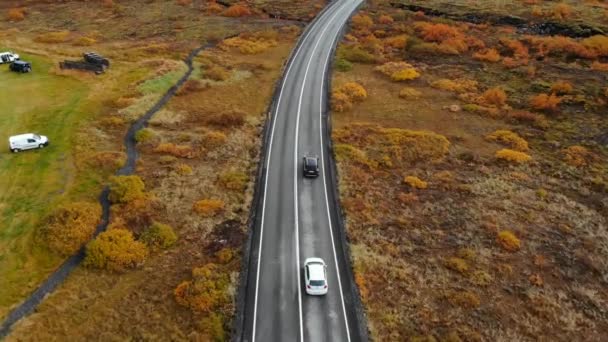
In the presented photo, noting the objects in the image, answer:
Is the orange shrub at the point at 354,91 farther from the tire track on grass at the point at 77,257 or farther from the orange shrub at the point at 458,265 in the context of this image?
the orange shrub at the point at 458,265

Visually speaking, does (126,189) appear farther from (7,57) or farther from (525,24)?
(525,24)

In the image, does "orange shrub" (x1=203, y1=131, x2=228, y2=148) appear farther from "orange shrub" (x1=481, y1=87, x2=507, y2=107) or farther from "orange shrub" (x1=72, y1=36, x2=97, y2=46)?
"orange shrub" (x1=72, y1=36, x2=97, y2=46)

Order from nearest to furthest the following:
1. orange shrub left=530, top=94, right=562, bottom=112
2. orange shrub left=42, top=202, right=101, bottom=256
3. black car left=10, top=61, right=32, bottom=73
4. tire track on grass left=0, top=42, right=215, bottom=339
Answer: tire track on grass left=0, top=42, right=215, bottom=339 → orange shrub left=42, top=202, right=101, bottom=256 → orange shrub left=530, top=94, right=562, bottom=112 → black car left=10, top=61, right=32, bottom=73

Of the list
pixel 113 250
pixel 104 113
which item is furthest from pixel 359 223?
pixel 104 113

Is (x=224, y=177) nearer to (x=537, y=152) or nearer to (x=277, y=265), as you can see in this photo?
(x=277, y=265)

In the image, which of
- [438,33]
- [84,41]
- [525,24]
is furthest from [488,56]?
[84,41]

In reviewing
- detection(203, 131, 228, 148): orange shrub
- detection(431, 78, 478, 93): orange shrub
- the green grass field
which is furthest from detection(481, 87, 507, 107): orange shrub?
the green grass field

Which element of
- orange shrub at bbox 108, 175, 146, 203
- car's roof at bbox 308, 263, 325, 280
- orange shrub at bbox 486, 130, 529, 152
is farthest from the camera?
orange shrub at bbox 486, 130, 529, 152
